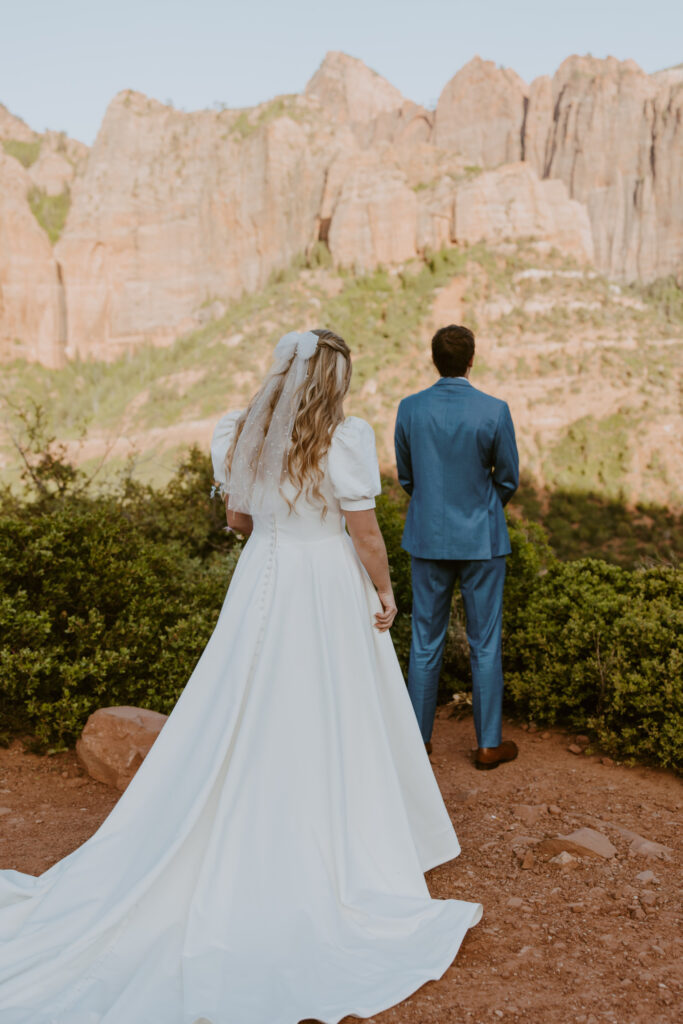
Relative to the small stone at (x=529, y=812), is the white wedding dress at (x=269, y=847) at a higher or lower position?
higher

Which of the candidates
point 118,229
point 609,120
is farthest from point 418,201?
point 609,120

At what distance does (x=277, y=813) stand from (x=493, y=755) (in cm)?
195

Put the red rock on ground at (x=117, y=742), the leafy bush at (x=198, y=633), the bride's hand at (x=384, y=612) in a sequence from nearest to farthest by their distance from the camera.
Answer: the bride's hand at (x=384, y=612)
the red rock on ground at (x=117, y=742)
the leafy bush at (x=198, y=633)

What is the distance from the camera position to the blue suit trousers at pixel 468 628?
12.4 feet

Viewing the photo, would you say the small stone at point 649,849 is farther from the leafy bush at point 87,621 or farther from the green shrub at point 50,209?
the green shrub at point 50,209

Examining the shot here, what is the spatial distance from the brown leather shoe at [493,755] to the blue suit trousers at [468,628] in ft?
0.13

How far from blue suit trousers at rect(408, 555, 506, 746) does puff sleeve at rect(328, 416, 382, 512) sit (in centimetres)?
152

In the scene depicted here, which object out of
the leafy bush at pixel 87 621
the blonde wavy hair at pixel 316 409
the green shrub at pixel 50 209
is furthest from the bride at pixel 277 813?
the green shrub at pixel 50 209

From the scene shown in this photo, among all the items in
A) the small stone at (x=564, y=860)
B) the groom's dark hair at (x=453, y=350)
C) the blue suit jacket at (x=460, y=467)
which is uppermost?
the groom's dark hair at (x=453, y=350)

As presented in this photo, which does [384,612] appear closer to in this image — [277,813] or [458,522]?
[277,813]

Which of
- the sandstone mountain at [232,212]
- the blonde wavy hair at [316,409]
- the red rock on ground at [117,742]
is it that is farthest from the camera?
the sandstone mountain at [232,212]

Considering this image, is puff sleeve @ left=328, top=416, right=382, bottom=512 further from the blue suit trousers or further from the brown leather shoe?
the brown leather shoe

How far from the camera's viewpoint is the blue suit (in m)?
3.65

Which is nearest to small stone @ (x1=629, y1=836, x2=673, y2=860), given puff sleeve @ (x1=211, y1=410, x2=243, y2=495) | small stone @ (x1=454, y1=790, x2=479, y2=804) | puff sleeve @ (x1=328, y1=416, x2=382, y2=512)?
small stone @ (x1=454, y1=790, x2=479, y2=804)
